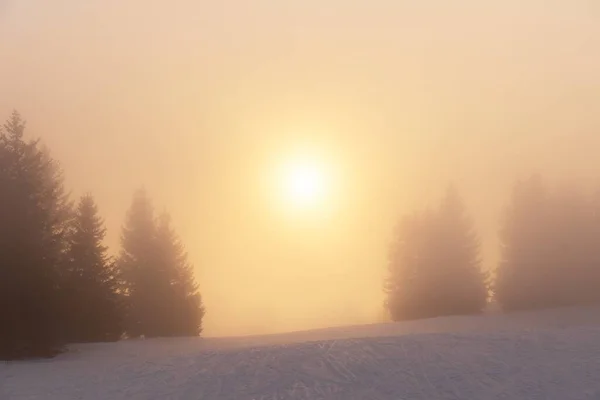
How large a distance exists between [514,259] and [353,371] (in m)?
25.6

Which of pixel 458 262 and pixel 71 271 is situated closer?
pixel 71 271

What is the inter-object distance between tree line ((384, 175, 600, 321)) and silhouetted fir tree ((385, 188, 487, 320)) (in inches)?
2.6

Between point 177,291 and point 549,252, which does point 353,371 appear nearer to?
point 177,291

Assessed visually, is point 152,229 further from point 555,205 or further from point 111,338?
point 555,205

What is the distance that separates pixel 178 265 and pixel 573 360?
2677 cm

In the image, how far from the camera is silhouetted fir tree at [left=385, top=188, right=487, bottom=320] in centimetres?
4509

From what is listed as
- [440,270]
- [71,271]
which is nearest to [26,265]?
[71,271]

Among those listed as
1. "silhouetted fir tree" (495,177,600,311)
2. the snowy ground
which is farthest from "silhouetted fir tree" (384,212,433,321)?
the snowy ground

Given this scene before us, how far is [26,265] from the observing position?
2741cm

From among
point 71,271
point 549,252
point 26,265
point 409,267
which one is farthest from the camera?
point 409,267

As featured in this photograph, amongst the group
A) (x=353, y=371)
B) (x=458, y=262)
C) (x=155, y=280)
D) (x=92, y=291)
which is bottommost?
(x=353, y=371)

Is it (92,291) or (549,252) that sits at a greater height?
(549,252)

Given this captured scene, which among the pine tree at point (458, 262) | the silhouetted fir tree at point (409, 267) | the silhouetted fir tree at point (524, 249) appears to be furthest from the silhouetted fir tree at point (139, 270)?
the silhouetted fir tree at point (524, 249)

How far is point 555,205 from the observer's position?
148 ft
